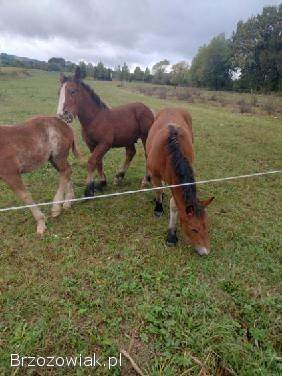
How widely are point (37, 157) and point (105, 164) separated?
3.38m

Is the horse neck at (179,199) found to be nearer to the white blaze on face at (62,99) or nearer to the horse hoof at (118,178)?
the white blaze on face at (62,99)

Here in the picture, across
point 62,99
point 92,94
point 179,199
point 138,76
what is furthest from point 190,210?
point 138,76

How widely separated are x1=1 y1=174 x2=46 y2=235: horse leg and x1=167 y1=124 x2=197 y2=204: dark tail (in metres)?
2.13

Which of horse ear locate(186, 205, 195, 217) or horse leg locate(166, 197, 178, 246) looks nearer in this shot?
horse ear locate(186, 205, 195, 217)

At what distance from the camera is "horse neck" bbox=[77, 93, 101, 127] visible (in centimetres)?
533

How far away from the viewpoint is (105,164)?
25.6 ft

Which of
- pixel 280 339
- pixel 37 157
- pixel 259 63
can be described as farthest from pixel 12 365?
pixel 259 63

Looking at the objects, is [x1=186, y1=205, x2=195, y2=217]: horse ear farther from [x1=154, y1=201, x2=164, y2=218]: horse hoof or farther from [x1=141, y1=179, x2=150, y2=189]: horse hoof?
[x1=141, y1=179, x2=150, y2=189]: horse hoof

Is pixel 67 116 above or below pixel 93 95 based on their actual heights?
below

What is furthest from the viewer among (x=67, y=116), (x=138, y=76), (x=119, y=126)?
(x=138, y=76)

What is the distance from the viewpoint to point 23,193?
14.2 ft

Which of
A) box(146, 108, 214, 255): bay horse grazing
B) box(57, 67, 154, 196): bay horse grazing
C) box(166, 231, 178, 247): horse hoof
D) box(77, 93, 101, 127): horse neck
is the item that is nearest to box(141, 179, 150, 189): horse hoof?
box(57, 67, 154, 196): bay horse grazing

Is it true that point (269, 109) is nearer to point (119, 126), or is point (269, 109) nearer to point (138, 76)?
point (119, 126)

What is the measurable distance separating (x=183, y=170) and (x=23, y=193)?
2.30 metres
